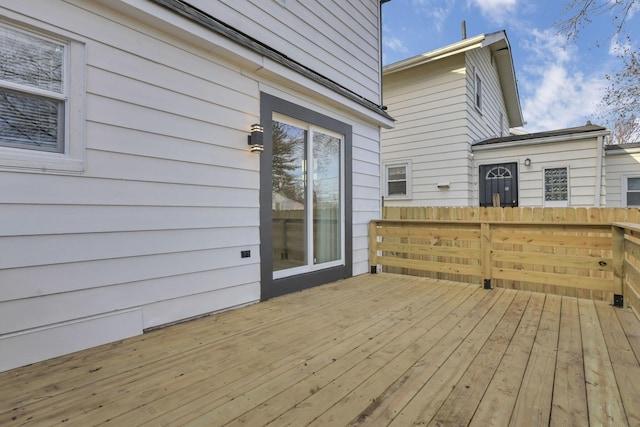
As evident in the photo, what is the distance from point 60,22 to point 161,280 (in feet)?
6.37

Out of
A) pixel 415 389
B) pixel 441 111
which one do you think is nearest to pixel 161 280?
pixel 415 389

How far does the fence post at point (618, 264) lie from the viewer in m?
3.39

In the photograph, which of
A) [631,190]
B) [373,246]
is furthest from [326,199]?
[631,190]

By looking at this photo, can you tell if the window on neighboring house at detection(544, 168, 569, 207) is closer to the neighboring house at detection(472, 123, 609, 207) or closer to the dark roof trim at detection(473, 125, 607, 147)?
the neighboring house at detection(472, 123, 609, 207)

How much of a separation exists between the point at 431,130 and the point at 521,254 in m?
4.44

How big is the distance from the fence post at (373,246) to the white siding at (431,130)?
116 inches

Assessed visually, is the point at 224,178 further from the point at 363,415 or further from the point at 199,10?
the point at 363,415

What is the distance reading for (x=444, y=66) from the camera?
7.48 m

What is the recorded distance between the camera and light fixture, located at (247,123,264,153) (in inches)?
129

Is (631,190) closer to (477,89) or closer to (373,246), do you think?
(477,89)

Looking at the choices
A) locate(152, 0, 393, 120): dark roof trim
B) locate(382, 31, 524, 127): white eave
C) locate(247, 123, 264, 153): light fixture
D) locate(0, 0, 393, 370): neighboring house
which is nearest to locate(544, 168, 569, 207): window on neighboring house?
Answer: locate(382, 31, 524, 127): white eave

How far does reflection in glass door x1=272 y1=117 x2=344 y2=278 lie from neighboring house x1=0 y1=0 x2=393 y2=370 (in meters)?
0.03

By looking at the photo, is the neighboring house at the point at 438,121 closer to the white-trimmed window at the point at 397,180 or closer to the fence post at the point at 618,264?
the white-trimmed window at the point at 397,180

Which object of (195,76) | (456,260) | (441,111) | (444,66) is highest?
(444,66)
